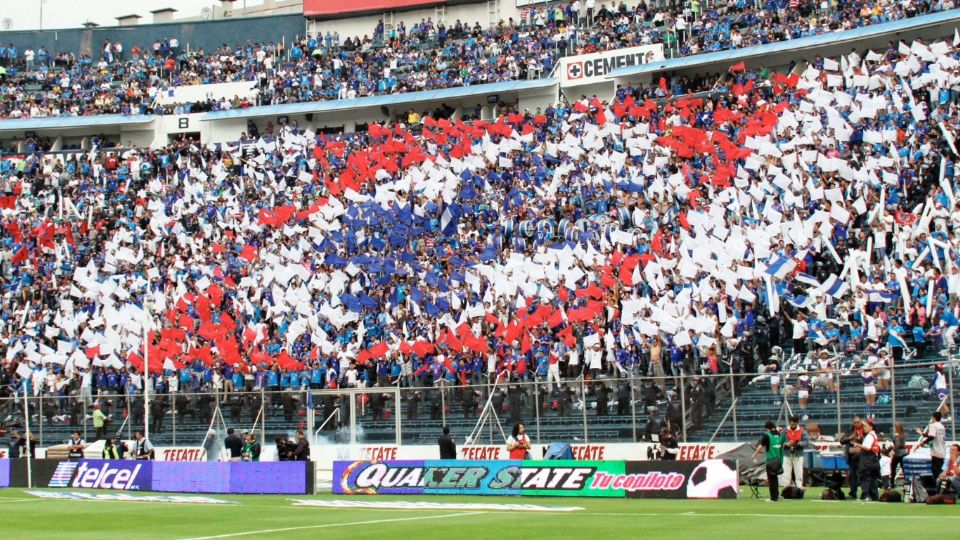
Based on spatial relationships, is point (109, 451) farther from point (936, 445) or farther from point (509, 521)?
point (936, 445)

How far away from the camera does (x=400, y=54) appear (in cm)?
7169

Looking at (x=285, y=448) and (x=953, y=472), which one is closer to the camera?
(x=953, y=472)

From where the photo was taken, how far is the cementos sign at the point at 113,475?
1449 inches

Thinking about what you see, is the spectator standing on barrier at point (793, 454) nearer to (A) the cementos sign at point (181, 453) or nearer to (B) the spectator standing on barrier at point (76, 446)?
(A) the cementos sign at point (181, 453)

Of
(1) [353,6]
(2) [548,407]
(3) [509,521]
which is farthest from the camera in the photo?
(1) [353,6]

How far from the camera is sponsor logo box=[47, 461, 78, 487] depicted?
3875 cm

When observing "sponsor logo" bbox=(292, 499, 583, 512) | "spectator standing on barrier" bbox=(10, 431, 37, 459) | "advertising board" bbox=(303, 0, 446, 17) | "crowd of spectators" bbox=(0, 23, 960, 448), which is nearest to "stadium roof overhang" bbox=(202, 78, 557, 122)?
"crowd of spectators" bbox=(0, 23, 960, 448)

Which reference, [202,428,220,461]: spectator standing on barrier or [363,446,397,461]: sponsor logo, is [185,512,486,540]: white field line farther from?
[202,428,220,461]: spectator standing on barrier

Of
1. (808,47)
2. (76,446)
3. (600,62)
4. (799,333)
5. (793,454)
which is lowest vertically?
(76,446)

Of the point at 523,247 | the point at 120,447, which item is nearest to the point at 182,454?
the point at 120,447

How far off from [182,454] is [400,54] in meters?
34.9

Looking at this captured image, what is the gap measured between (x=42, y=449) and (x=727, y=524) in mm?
28911

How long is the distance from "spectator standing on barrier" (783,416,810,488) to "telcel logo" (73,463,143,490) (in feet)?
58.4

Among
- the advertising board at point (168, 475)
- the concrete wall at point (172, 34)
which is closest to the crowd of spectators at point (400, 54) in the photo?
the concrete wall at point (172, 34)
